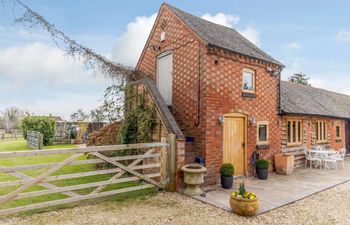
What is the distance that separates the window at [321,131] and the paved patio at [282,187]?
3.51m

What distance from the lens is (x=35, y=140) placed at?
16.6 m

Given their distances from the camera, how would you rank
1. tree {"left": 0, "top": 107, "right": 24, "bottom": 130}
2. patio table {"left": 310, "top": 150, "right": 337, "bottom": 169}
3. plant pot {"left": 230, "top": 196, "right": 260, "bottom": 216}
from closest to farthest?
plant pot {"left": 230, "top": 196, "right": 260, "bottom": 216}, patio table {"left": 310, "top": 150, "right": 337, "bottom": 169}, tree {"left": 0, "top": 107, "right": 24, "bottom": 130}

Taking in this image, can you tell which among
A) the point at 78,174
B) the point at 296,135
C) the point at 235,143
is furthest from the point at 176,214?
the point at 296,135

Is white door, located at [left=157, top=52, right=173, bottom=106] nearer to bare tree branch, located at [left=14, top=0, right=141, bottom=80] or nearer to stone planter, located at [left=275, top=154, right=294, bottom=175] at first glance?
bare tree branch, located at [left=14, top=0, right=141, bottom=80]

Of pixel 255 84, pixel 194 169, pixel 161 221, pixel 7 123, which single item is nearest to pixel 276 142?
pixel 255 84

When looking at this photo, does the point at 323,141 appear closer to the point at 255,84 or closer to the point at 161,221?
the point at 255,84

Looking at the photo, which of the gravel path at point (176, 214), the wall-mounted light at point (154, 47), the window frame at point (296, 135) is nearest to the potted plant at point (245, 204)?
the gravel path at point (176, 214)

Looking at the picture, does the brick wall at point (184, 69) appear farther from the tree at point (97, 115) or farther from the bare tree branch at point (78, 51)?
the tree at point (97, 115)

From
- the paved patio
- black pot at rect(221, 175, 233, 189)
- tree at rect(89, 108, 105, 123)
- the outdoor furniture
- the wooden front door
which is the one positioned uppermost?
tree at rect(89, 108, 105, 123)

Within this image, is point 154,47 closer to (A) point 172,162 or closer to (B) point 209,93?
(B) point 209,93

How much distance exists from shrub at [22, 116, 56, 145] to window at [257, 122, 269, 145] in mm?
17207

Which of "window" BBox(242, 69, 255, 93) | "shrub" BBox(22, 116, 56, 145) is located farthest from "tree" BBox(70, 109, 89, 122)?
"window" BBox(242, 69, 255, 93)

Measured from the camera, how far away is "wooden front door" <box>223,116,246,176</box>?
8.63 metres

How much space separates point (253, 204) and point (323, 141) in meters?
11.5
